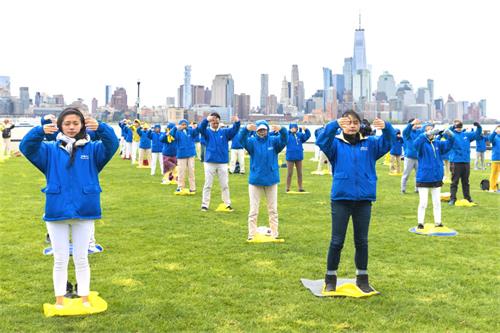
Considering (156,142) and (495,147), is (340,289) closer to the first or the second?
(495,147)

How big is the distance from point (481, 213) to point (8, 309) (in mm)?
10876

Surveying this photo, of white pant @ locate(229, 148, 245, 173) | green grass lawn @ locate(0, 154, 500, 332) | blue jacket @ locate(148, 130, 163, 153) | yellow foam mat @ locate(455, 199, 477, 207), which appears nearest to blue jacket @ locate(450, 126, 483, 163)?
yellow foam mat @ locate(455, 199, 477, 207)

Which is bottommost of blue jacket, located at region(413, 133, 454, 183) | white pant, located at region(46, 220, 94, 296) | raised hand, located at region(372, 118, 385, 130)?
white pant, located at region(46, 220, 94, 296)

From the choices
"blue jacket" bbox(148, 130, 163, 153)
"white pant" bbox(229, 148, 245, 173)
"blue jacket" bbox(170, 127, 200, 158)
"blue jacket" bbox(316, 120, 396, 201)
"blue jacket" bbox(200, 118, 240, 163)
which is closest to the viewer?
"blue jacket" bbox(316, 120, 396, 201)

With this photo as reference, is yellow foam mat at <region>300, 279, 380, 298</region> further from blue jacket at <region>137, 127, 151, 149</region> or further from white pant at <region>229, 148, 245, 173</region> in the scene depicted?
blue jacket at <region>137, 127, 151, 149</region>

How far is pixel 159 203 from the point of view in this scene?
14031 mm

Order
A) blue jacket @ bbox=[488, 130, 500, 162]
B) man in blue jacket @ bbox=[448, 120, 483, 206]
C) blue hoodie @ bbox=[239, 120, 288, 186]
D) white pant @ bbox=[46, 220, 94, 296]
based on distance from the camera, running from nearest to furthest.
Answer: white pant @ bbox=[46, 220, 94, 296], blue hoodie @ bbox=[239, 120, 288, 186], man in blue jacket @ bbox=[448, 120, 483, 206], blue jacket @ bbox=[488, 130, 500, 162]

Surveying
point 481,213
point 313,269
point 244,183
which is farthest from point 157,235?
point 244,183

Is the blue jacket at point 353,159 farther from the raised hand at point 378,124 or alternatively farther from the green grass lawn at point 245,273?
the green grass lawn at point 245,273

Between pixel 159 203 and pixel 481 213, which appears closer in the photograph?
pixel 481 213

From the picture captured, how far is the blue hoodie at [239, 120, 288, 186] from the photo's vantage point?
9.45 m

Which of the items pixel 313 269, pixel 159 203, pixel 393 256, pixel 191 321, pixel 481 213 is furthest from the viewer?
pixel 159 203

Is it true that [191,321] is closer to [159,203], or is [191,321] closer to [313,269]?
[313,269]

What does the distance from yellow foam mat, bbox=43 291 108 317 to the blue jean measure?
283 cm
